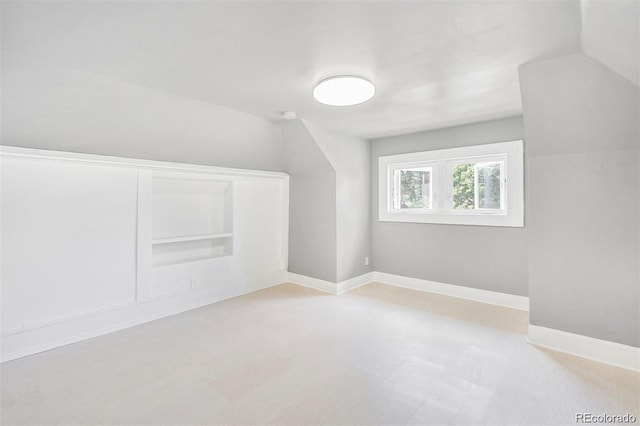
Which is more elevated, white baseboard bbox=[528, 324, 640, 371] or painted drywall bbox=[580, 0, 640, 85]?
painted drywall bbox=[580, 0, 640, 85]

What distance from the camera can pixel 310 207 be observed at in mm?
4355

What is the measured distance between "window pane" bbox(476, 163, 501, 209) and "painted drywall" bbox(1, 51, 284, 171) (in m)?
2.70

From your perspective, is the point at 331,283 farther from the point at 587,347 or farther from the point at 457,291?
the point at 587,347

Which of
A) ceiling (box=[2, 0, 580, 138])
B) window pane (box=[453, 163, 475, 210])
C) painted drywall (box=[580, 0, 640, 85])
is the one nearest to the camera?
painted drywall (box=[580, 0, 640, 85])

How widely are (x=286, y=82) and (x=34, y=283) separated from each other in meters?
2.65

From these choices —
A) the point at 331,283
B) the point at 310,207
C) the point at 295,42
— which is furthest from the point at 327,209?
the point at 295,42

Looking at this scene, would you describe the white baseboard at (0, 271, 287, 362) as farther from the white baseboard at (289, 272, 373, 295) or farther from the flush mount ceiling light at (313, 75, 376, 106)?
the flush mount ceiling light at (313, 75, 376, 106)

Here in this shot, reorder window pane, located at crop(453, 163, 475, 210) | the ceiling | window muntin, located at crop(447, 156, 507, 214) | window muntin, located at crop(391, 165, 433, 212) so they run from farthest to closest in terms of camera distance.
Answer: window muntin, located at crop(391, 165, 433, 212) → window pane, located at crop(453, 163, 475, 210) → window muntin, located at crop(447, 156, 507, 214) → the ceiling

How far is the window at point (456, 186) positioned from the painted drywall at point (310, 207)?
3.04 feet

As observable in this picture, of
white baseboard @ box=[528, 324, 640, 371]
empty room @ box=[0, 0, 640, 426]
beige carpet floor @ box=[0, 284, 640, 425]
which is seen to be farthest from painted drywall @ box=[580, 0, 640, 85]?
beige carpet floor @ box=[0, 284, 640, 425]

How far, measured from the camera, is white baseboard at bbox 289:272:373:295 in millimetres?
4094

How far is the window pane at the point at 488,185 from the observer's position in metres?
3.62

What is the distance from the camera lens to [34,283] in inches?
98.4

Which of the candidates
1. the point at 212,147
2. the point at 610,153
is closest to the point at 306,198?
the point at 212,147
